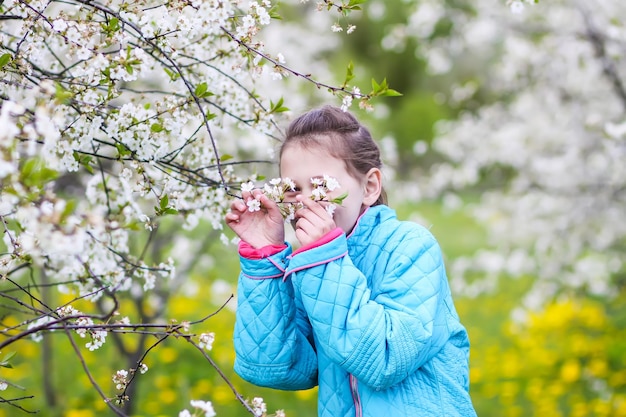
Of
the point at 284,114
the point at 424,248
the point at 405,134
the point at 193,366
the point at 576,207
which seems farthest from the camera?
the point at 405,134

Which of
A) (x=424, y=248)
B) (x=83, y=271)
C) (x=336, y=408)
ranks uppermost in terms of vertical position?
(x=83, y=271)

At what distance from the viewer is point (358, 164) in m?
1.92

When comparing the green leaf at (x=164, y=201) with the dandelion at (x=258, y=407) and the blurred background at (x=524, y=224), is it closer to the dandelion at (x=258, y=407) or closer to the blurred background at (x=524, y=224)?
the dandelion at (x=258, y=407)

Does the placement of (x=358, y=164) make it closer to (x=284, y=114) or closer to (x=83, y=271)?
(x=284, y=114)

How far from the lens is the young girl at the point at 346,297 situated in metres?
1.67

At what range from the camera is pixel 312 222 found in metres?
1.72

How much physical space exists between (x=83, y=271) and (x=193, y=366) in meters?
3.19

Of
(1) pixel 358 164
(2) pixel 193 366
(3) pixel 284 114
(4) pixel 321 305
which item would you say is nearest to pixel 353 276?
(4) pixel 321 305

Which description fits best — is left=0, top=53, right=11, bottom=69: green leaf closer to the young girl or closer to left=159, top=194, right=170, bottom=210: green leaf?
left=159, top=194, right=170, bottom=210: green leaf

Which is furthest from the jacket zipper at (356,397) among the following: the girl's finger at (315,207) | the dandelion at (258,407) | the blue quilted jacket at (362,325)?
the girl's finger at (315,207)

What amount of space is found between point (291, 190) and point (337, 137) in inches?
8.3

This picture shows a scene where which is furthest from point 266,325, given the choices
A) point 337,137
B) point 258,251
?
point 337,137

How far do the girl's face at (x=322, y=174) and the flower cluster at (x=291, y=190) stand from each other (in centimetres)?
3

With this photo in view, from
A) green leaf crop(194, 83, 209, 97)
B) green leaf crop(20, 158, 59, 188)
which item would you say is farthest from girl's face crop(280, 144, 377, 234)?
green leaf crop(20, 158, 59, 188)
